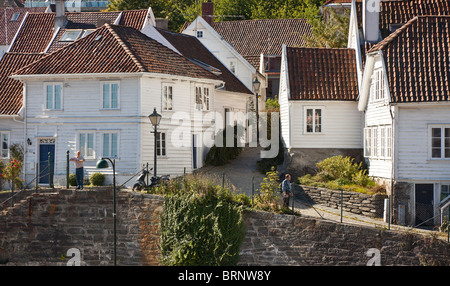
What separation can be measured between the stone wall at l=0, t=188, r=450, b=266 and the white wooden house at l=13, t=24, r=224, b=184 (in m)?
5.57

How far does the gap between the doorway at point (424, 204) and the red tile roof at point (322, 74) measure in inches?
296

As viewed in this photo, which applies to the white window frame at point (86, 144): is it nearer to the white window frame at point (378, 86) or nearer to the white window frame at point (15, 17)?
the white window frame at point (378, 86)

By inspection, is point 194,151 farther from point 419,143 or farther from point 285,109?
point 419,143

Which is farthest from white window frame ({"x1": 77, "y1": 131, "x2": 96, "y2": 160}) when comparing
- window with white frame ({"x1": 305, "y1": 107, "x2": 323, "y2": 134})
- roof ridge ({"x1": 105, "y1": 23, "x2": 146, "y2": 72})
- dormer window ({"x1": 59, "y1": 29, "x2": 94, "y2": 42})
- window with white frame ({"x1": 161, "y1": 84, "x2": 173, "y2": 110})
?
dormer window ({"x1": 59, "y1": 29, "x2": 94, "y2": 42})

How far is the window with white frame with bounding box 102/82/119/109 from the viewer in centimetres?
4119

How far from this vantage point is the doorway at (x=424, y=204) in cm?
3441

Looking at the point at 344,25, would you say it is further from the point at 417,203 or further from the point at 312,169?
the point at 417,203

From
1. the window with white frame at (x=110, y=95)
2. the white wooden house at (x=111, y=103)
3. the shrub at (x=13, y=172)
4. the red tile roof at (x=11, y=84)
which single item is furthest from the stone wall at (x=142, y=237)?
the red tile roof at (x=11, y=84)

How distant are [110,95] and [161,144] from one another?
3.22 m

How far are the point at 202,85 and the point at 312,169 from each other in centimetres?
712

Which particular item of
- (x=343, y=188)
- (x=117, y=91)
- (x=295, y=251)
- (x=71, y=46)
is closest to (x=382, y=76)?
(x=343, y=188)

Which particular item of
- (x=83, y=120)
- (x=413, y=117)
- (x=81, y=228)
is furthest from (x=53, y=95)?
(x=413, y=117)

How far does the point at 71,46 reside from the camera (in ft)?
143

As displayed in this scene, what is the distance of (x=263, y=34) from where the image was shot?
248 feet
